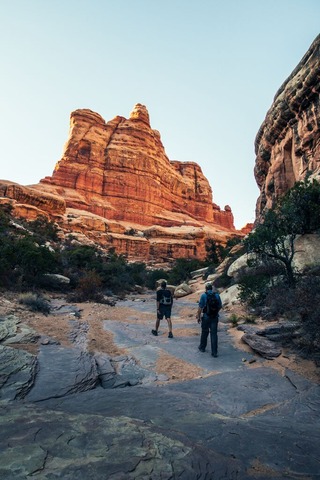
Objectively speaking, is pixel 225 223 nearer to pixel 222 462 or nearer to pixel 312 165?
pixel 312 165

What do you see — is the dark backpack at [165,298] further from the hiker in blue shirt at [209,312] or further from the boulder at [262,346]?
the boulder at [262,346]

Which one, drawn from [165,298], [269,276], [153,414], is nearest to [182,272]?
[269,276]

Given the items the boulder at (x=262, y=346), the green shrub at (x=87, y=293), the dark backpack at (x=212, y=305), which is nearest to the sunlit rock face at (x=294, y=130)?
the boulder at (x=262, y=346)

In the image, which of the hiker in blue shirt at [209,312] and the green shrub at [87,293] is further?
the green shrub at [87,293]

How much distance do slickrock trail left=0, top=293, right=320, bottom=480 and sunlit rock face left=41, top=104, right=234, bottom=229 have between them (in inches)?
2592

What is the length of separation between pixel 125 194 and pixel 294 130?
5675 centimetres

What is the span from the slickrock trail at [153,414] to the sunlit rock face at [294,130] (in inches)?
709

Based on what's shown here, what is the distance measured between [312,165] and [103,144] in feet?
233

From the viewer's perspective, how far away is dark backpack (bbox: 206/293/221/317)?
6855 mm

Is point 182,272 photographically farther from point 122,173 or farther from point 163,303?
point 122,173

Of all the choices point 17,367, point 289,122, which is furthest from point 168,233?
point 17,367

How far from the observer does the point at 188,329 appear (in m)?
9.76

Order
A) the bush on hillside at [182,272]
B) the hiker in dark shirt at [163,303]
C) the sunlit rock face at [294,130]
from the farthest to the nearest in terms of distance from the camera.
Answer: the bush on hillside at [182,272] → the sunlit rock face at [294,130] → the hiker in dark shirt at [163,303]

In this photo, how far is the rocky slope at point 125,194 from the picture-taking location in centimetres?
5628
